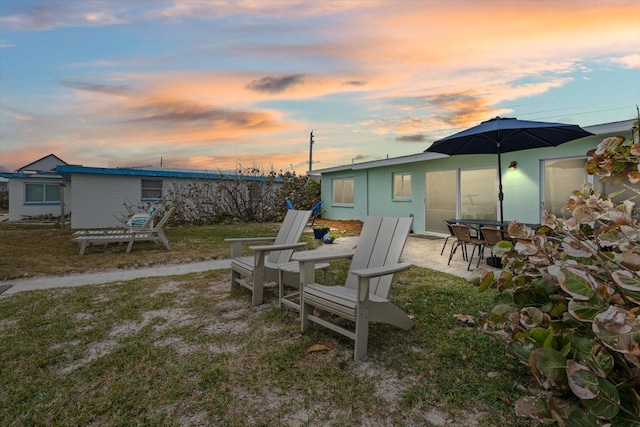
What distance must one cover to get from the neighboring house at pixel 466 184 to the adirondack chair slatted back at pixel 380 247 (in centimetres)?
430

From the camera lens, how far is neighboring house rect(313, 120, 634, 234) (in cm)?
701

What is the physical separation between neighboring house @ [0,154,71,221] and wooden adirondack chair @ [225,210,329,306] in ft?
54.6

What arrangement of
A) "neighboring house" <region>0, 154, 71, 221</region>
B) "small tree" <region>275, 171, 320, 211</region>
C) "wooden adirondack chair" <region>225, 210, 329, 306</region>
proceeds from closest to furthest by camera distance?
"wooden adirondack chair" <region>225, 210, 329, 306</region> < "small tree" <region>275, 171, 320, 211</region> < "neighboring house" <region>0, 154, 71, 221</region>

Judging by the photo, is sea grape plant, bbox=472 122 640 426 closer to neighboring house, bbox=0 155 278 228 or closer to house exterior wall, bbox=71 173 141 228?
neighboring house, bbox=0 155 278 228

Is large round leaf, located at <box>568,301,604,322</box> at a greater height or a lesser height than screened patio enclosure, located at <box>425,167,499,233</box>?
lesser

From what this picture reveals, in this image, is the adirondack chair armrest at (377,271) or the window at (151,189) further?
the window at (151,189)

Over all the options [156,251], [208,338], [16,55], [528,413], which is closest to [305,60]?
[156,251]

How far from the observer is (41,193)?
17516 millimetres

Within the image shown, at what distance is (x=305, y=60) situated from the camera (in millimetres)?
7949

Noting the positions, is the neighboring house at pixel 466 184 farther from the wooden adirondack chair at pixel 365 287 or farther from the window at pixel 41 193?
the window at pixel 41 193

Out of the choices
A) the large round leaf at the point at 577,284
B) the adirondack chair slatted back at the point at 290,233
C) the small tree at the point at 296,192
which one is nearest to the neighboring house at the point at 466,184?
the small tree at the point at 296,192

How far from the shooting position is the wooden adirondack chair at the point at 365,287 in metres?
2.42

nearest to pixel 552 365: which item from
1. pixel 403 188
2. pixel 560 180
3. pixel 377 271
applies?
pixel 377 271

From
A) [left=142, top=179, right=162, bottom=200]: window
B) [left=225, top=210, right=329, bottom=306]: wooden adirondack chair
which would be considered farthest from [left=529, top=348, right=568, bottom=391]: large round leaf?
[left=142, top=179, right=162, bottom=200]: window
